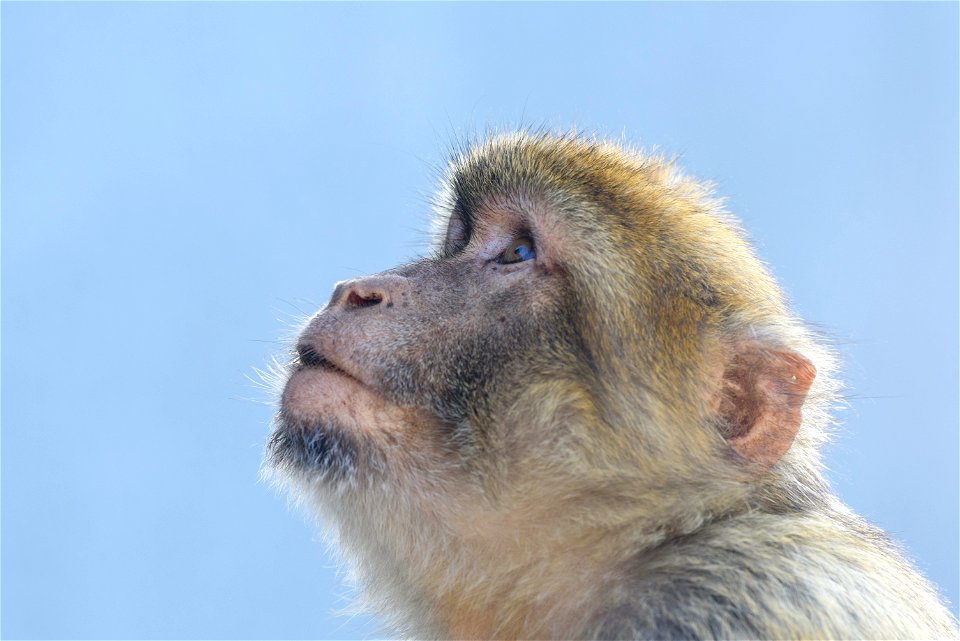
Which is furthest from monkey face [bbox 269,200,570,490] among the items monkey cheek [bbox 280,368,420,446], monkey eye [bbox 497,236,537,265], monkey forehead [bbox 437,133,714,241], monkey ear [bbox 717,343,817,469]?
monkey ear [bbox 717,343,817,469]

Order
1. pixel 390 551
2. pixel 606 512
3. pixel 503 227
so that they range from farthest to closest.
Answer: pixel 503 227
pixel 390 551
pixel 606 512

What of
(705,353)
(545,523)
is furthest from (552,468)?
(705,353)

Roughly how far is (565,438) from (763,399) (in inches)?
21.1

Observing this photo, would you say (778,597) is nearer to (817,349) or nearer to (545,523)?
(545,523)

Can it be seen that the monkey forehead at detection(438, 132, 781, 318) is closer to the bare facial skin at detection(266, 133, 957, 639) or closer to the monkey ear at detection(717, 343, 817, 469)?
the bare facial skin at detection(266, 133, 957, 639)

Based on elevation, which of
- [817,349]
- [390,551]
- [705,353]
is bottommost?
[390,551]

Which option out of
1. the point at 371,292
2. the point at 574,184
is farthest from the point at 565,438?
the point at 574,184

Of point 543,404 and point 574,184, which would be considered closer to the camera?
point 543,404

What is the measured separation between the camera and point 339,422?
2783 mm

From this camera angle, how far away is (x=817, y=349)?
330cm

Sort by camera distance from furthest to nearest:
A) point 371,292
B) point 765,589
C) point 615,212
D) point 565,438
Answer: point 615,212 → point 371,292 → point 565,438 → point 765,589

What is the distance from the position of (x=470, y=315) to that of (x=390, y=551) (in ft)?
2.20

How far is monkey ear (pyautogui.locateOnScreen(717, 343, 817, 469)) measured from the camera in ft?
9.21

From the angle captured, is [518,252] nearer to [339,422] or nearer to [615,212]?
[615,212]
